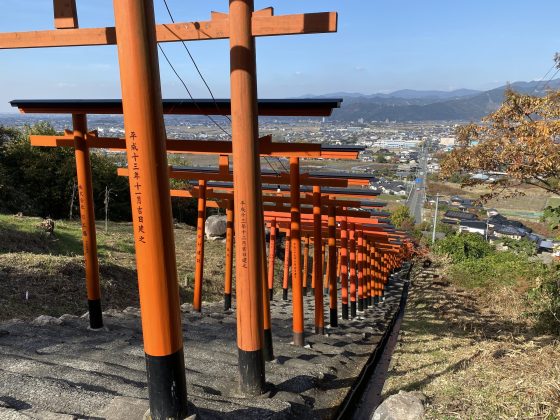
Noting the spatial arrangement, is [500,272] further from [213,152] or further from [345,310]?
[213,152]

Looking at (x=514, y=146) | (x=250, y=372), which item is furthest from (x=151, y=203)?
(x=514, y=146)

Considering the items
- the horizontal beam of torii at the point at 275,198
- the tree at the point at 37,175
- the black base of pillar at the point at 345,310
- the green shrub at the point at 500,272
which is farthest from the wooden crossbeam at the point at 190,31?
the tree at the point at 37,175

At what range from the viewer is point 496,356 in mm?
6500

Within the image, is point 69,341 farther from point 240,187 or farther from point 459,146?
point 459,146

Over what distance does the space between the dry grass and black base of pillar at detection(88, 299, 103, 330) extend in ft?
13.0

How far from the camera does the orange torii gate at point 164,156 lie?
2631 millimetres

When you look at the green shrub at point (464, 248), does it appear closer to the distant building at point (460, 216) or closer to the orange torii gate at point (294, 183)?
the orange torii gate at point (294, 183)

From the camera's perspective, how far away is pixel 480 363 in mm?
6164

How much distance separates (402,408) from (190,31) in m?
4.23

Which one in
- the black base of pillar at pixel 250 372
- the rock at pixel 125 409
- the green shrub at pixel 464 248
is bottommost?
the green shrub at pixel 464 248

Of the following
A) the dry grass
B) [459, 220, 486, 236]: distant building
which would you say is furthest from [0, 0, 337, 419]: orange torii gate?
[459, 220, 486, 236]: distant building

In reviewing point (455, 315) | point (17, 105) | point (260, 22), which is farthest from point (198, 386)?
point (455, 315)

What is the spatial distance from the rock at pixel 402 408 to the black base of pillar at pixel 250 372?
4.76ft

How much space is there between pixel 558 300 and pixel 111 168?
2097 centimetres
